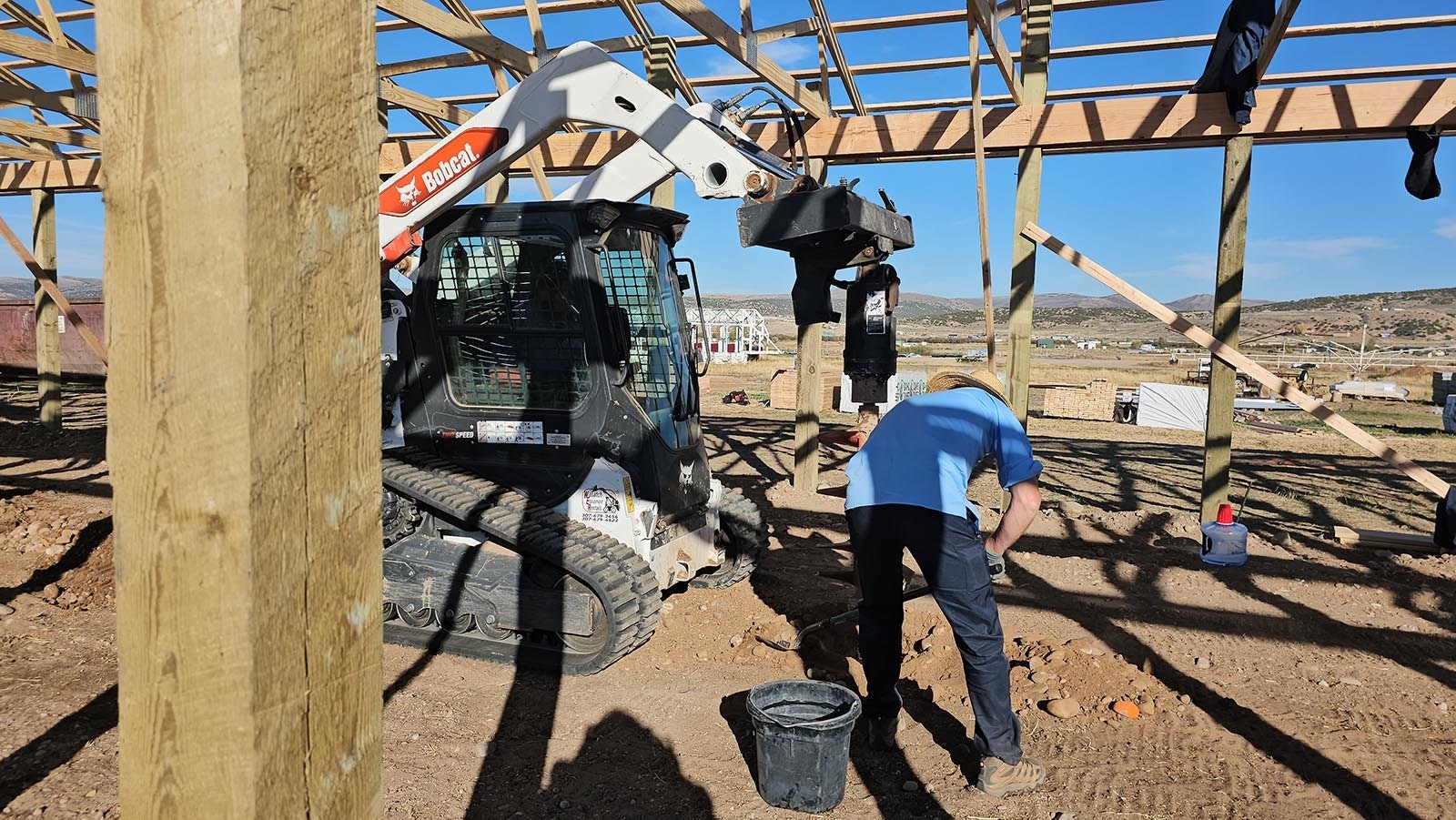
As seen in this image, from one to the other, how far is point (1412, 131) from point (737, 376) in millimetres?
24215

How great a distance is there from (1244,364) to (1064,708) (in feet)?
8.03

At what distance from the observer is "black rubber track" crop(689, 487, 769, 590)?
6480 mm

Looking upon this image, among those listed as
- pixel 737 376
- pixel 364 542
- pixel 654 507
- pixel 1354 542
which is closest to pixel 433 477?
pixel 654 507

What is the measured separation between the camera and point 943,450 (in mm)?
3967

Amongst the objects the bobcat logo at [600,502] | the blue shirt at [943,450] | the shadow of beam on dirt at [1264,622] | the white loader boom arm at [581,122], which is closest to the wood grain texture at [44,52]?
the white loader boom arm at [581,122]

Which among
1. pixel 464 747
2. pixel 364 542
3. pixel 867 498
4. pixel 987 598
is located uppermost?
pixel 364 542

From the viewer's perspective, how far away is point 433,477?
558 cm

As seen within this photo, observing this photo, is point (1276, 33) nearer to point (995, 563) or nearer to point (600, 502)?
point (995, 563)

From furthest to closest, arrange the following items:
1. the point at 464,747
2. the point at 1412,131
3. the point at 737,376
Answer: the point at 737,376, the point at 1412,131, the point at 464,747

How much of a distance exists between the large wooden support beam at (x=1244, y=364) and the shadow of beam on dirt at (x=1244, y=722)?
4.97ft

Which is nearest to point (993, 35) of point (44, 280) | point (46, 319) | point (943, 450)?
point (943, 450)

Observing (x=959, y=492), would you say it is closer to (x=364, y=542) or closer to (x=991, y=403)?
(x=991, y=403)

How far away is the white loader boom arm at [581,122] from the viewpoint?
16.9 feet

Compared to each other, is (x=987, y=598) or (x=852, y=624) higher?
(x=987, y=598)
